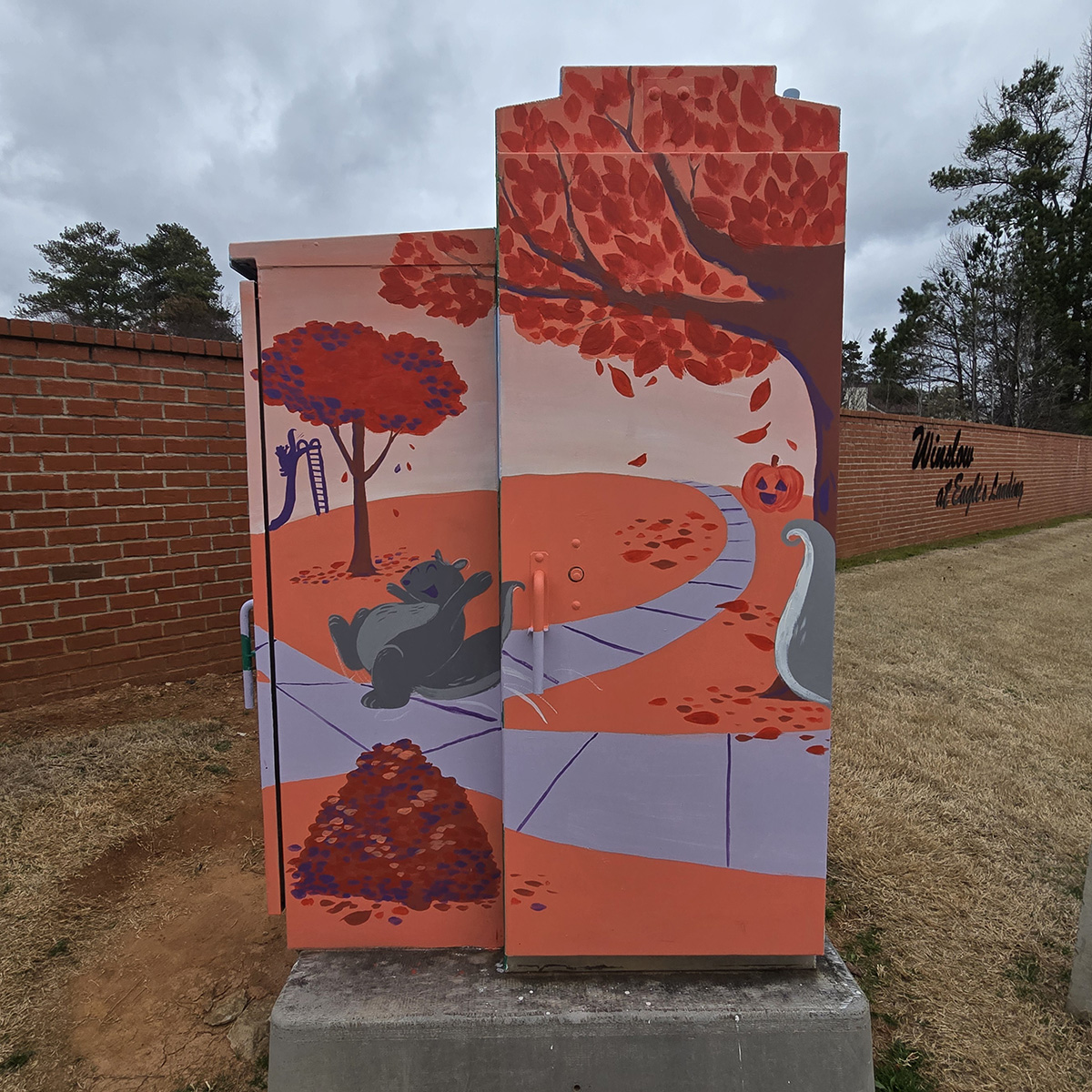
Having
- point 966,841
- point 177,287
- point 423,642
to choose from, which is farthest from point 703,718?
point 177,287

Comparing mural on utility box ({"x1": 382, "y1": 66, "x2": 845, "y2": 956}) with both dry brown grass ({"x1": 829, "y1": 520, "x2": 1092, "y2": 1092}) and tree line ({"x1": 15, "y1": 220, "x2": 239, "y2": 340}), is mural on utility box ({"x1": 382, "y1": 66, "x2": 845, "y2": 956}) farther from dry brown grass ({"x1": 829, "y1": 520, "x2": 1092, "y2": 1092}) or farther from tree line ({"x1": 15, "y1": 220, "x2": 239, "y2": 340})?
tree line ({"x1": 15, "y1": 220, "x2": 239, "y2": 340})

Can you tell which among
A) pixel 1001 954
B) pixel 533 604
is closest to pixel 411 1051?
pixel 533 604

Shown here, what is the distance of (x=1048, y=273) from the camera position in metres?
25.0

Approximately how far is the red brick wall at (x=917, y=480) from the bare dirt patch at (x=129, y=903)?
28.4 ft

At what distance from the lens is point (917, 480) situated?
11219 millimetres

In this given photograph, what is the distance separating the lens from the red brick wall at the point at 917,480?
9.70m

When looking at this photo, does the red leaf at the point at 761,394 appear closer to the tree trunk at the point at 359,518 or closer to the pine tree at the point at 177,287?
the tree trunk at the point at 359,518

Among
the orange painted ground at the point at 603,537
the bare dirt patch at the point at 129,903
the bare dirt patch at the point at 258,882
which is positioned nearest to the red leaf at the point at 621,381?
the orange painted ground at the point at 603,537

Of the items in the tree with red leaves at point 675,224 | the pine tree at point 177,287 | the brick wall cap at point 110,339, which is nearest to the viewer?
the tree with red leaves at point 675,224

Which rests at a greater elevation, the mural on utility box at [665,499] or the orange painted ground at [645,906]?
the mural on utility box at [665,499]

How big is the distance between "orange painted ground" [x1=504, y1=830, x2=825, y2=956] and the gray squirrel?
45 centimetres

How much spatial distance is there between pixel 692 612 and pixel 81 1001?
7.42 feet

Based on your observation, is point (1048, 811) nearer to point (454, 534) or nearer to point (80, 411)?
point (454, 534)

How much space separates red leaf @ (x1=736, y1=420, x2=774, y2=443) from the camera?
1672 mm
